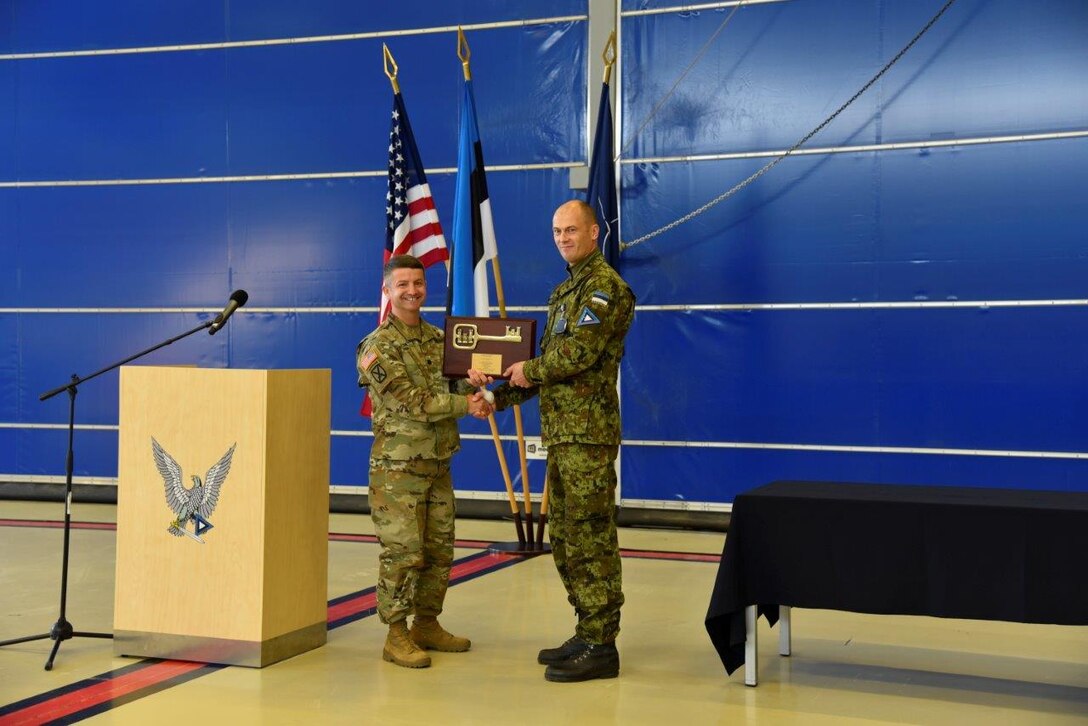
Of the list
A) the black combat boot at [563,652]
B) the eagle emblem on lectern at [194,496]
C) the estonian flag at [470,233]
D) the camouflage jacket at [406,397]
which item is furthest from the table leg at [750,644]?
the estonian flag at [470,233]

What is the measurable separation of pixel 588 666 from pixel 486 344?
1238mm

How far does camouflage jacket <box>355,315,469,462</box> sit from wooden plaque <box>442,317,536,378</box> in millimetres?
142

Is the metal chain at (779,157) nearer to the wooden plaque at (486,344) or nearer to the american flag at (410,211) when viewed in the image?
the american flag at (410,211)

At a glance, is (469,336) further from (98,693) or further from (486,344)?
(98,693)

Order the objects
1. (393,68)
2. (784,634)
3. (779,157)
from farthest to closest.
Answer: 1. (779,157)
2. (393,68)
3. (784,634)

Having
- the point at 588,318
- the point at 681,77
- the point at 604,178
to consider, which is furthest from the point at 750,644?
the point at 681,77

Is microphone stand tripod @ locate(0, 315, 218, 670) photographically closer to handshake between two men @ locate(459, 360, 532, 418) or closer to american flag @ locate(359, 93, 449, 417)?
handshake between two men @ locate(459, 360, 532, 418)

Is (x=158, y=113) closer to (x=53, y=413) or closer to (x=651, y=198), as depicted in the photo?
(x=53, y=413)

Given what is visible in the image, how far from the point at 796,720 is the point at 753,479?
4412 millimetres

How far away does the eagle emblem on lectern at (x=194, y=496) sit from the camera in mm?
4301

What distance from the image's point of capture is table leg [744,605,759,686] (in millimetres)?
3996

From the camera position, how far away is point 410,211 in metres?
7.26

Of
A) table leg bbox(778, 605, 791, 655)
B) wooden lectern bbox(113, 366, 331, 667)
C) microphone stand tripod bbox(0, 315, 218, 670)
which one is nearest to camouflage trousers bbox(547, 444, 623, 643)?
table leg bbox(778, 605, 791, 655)

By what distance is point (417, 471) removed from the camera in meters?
4.37
